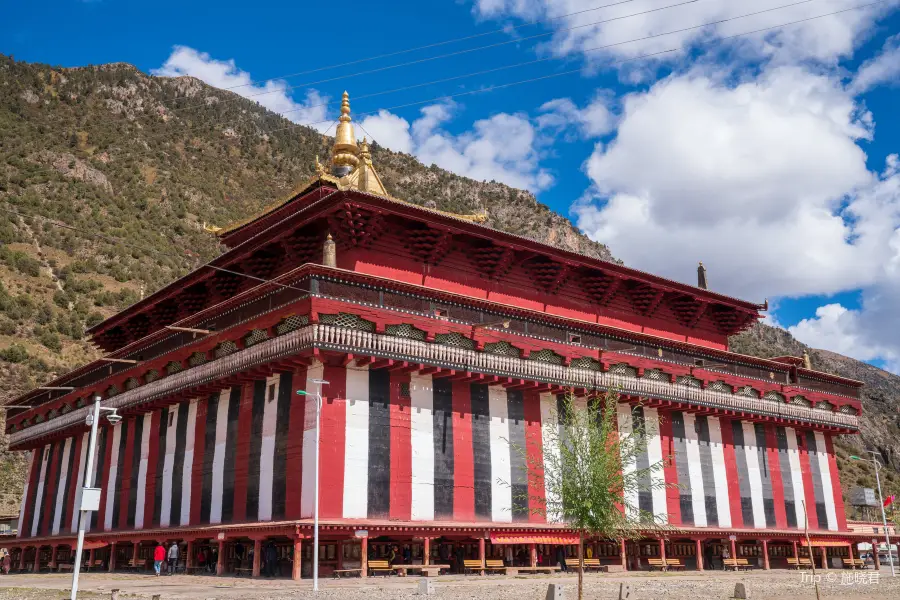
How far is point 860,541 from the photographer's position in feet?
150

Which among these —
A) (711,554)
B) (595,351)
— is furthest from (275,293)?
(711,554)

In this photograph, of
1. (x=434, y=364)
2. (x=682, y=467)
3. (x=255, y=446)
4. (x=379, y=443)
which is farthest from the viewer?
(x=682, y=467)

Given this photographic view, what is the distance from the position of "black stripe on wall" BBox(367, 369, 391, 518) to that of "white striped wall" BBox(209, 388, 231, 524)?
7396 millimetres

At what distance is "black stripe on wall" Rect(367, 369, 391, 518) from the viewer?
3039cm

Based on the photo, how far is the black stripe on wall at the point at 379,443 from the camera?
30.4 meters

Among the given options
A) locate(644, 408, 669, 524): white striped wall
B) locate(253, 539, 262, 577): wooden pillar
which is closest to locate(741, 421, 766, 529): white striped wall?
locate(644, 408, 669, 524): white striped wall

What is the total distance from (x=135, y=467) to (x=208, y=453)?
7.30 meters

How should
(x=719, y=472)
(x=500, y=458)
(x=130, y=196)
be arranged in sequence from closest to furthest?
(x=500, y=458)
(x=719, y=472)
(x=130, y=196)

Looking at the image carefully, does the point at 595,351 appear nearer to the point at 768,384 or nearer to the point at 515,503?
the point at 515,503

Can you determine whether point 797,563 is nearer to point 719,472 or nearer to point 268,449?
point 719,472

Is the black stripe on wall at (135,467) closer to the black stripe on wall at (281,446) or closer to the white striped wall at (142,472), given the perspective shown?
the white striped wall at (142,472)

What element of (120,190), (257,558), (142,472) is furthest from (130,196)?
Result: (257,558)

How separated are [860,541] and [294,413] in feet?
109

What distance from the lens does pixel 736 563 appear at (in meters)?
40.3
